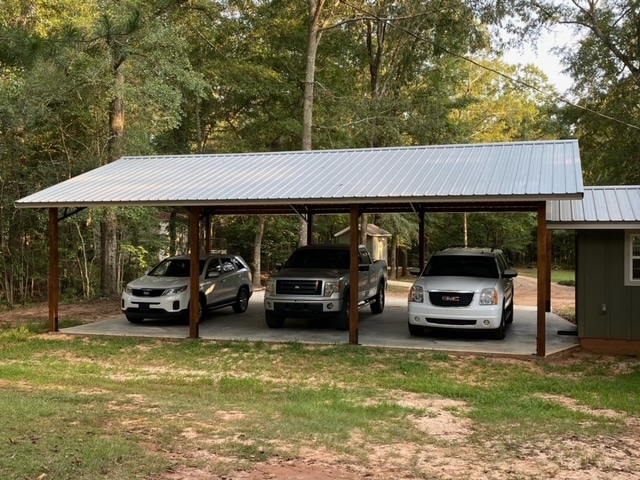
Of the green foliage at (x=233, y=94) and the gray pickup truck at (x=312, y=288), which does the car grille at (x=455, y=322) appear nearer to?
the gray pickup truck at (x=312, y=288)

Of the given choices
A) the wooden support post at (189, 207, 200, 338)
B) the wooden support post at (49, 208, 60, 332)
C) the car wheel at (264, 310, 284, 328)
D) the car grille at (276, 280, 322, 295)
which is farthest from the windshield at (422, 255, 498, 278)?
the wooden support post at (49, 208, 60, 332)

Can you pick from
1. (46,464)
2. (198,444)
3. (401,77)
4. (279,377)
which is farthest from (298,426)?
(401,77)

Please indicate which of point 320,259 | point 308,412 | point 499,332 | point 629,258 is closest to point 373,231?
point 320,259

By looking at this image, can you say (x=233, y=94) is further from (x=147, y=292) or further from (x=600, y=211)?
(x=600, y=211)

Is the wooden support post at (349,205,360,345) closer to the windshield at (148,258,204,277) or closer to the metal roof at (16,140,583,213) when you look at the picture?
the metal roof at (16,140,583,213)

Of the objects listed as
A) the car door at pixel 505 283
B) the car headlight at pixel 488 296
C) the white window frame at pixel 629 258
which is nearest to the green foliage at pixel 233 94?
the car headlight at pixel 488 296

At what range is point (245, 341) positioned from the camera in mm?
10727

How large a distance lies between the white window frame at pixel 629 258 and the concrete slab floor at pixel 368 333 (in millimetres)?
1490

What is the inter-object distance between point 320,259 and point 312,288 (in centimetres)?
143

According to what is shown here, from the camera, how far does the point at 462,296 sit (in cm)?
1026

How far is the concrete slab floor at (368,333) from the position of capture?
10289mm

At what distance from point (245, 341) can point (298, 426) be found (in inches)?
210

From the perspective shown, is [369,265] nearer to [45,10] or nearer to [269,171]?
[269,171]

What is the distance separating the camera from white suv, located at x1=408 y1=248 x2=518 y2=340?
10250 mm
